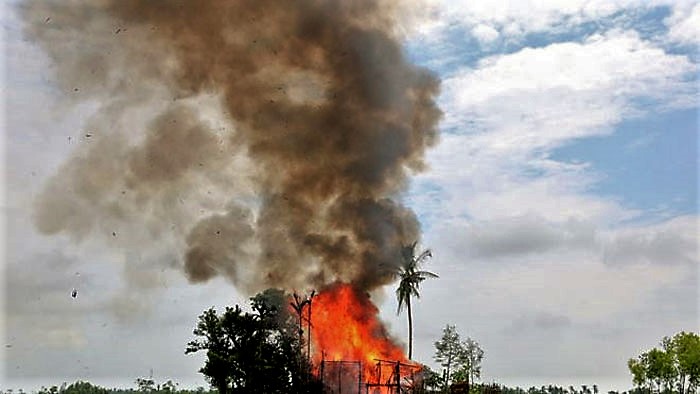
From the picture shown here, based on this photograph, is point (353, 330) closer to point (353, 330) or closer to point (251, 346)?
point (353, 330)

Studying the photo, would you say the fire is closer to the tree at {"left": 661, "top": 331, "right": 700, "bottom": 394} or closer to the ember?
the ember

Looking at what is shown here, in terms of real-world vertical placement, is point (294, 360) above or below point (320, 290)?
below

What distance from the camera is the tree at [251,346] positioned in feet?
226

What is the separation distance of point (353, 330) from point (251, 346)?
1515 cm

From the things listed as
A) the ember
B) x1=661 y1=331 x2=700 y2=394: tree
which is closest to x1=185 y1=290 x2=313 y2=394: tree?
the ember

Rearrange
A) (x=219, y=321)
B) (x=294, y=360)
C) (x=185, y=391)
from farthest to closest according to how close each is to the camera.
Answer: (x=185, y=391)
(x=219, y=321)
(x=294, y=360)

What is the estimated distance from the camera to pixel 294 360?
6844cm

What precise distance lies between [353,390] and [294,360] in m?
12.4

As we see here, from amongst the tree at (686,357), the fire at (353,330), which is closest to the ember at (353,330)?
the fire at (353,330)

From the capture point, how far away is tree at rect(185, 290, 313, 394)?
6900cm

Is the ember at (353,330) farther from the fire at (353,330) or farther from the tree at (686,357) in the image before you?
the tree at (686,357)

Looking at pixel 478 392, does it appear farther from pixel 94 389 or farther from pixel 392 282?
pixel 94 389

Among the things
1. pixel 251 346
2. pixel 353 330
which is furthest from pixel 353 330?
pixel 251 346

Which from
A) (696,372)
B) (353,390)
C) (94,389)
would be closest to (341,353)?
(353,390)
